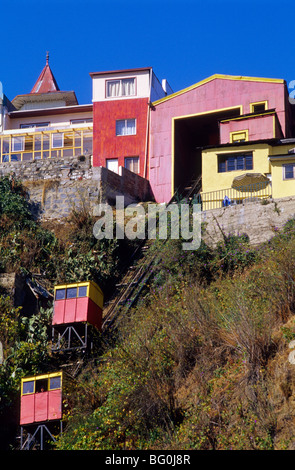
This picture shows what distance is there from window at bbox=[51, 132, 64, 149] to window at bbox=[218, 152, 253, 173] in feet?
36.9

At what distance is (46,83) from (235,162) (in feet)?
70.2

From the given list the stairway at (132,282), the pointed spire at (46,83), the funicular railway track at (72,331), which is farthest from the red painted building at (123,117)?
the pointed spire at (46,83)

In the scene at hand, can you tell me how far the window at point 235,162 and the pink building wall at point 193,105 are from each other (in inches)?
144

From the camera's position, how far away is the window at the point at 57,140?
41000 mm

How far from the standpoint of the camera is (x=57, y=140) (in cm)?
4119

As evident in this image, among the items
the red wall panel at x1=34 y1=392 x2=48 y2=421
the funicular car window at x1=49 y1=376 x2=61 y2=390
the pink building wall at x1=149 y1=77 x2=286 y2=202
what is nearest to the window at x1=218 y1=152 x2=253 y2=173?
the pink building wall at x1=149 y1=77 x2=286 y2=202

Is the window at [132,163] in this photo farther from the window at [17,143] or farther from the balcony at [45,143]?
the window at [17,143]

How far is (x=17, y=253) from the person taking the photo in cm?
2861

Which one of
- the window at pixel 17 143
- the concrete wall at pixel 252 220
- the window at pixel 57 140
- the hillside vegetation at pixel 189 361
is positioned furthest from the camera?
the window at pixel 17 143

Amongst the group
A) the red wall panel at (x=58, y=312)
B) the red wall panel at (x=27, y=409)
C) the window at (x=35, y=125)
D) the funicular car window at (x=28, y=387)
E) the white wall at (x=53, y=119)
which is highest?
the white wall at (x=53, y=119)

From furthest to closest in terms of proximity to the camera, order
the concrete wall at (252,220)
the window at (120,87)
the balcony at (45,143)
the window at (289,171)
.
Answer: the balcony at (45,143), the window at (120,87), the window at (289,171), the concrete wall at (252,220)
